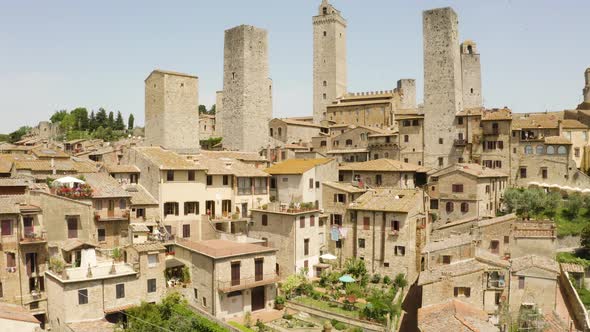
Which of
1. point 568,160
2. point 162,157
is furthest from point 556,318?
point 162,157

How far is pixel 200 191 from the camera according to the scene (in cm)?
4006

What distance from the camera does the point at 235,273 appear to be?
31.9 meters

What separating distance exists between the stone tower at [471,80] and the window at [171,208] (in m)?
49.6

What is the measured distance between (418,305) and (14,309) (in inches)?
1027

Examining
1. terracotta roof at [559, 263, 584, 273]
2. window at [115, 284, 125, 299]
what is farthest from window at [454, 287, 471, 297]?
window at [115, 284, 125, 299]

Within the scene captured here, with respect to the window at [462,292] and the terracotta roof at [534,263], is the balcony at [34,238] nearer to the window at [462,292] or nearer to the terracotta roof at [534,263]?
the window at [462,292]

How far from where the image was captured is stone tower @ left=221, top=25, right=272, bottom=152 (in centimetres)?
5953

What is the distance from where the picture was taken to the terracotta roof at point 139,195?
36906 mm

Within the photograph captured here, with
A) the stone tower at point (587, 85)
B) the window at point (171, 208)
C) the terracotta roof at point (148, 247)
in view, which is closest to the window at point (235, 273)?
the terracotta roof at point (148, 247)

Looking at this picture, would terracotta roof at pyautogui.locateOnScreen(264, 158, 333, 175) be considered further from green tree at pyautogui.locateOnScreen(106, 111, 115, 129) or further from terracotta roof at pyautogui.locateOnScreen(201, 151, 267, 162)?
green tree at pyautogui.locateOnScreen(106, 111, 115, 129)

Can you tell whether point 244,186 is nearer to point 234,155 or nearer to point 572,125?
point 234,155

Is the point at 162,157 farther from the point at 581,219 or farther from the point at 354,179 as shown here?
the point at 581,219

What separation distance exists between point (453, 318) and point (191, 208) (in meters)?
21.3

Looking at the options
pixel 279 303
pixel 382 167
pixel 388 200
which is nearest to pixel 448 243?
pixel 388 200
